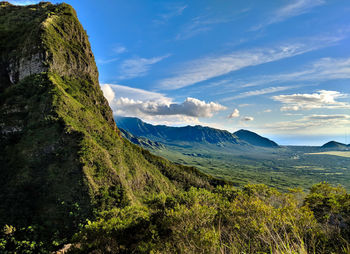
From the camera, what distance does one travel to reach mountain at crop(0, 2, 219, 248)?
46.4 metres

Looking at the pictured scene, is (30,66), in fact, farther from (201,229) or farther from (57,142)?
(201,229)

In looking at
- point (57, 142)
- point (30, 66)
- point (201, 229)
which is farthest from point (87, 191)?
point (30, 66)

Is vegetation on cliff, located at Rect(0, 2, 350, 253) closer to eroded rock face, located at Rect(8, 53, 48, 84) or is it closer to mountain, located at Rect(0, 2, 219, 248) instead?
mountain, located at Rect(0, 2, 219, 248)

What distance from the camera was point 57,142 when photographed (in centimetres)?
5656

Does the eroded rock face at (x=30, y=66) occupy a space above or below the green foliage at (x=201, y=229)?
above

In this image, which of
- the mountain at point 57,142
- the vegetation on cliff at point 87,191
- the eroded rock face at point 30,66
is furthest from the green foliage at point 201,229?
the eroded rock face at point 30,66

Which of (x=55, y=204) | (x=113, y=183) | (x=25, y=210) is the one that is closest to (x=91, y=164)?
(x=113, y=183)

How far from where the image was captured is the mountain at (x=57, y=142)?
152ft

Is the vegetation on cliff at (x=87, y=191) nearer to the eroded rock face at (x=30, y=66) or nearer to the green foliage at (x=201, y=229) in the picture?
the green foliage at (x=201, y=229)

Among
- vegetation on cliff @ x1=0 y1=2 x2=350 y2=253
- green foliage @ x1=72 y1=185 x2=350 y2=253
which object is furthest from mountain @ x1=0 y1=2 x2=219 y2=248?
green foliage @ x1=72 y1=185 x2=350 y2=253

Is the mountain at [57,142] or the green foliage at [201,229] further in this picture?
the mountain at [57,142]

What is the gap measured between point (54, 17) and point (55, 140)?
75966mm

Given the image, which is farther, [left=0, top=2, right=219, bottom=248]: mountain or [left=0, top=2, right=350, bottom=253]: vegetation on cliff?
[left=0, top=2, right=219, bottom=248]: mountain

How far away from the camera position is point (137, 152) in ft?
325
